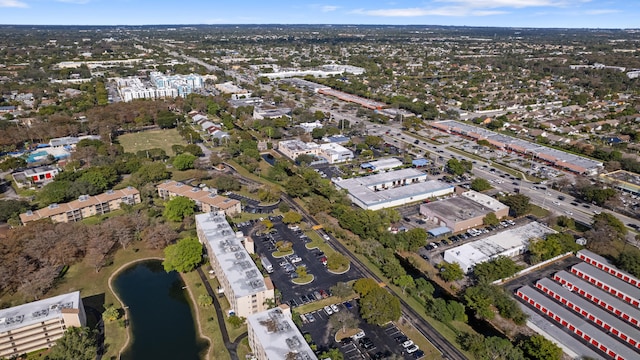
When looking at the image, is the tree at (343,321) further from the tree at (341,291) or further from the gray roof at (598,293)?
the gray roof at (598,293)

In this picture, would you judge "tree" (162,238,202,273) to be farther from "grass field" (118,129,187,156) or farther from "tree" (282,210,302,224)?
"grass field" (118,129,187,156)

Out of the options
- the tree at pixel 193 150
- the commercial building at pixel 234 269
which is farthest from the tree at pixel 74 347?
→ the tree at pixel 193 150

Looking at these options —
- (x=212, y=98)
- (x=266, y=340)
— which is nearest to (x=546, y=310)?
(x=266, y=340)

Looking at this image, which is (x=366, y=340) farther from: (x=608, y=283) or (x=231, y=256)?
(x=608, y=283)

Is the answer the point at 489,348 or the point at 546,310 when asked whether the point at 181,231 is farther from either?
the point at 546,310

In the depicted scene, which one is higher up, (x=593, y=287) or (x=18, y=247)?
(x=18, y=247)

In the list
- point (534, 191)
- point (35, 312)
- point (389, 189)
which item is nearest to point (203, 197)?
point (35, 312)
